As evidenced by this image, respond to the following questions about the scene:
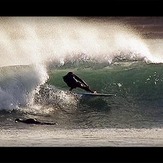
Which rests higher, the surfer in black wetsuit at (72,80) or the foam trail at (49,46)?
the foam trail at (49,46)

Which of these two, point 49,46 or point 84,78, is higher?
point 49,46

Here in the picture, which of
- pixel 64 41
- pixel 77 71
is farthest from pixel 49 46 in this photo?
pixel 77 71

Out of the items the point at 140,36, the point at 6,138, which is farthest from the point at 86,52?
the point at 6,138

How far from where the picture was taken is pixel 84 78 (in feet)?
6.99

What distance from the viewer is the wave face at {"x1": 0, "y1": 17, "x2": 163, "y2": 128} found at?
6.98 ft

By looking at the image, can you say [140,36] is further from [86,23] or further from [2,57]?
[2,57]

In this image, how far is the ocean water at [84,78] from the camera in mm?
2102

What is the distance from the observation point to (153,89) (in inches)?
84.8

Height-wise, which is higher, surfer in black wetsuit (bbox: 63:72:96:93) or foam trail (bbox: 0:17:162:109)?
foam trail (bbox: 0:17:162:109)

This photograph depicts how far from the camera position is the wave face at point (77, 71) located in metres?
2.13

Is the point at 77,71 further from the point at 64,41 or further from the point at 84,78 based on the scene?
the point at 64,41

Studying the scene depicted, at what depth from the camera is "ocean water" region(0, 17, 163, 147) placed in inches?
82.7

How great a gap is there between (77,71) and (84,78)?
0.16ft

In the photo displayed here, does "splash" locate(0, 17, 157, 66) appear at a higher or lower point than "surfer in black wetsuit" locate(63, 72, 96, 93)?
higher
